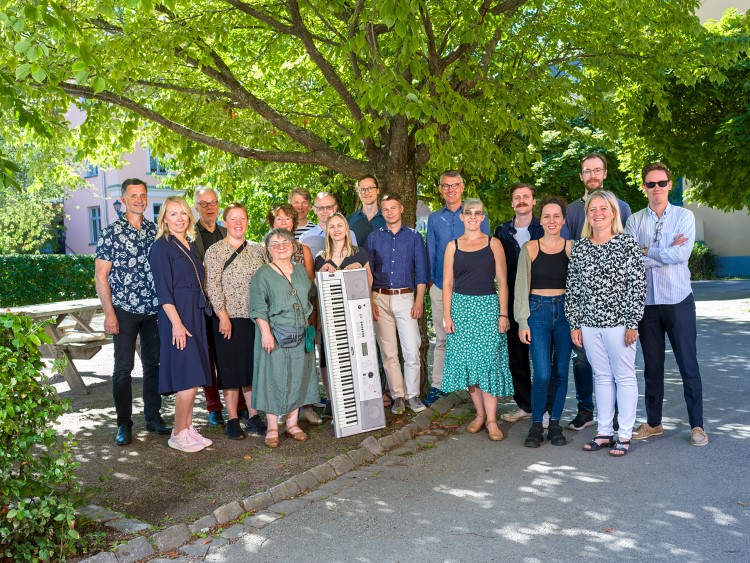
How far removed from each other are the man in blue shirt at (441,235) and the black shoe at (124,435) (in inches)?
120

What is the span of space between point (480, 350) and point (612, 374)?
1.19 meters

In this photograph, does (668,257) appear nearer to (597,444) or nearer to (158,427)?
(597,444)

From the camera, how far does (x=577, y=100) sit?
14109mm

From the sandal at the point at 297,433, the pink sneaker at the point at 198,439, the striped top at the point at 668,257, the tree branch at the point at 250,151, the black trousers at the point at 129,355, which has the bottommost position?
the sandal at the point at 297,433

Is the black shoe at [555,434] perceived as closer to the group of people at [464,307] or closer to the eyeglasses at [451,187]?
the group of people at [464,307]

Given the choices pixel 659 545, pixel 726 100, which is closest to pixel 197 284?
pixel 659 545

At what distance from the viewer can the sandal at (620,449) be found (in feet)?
20.6

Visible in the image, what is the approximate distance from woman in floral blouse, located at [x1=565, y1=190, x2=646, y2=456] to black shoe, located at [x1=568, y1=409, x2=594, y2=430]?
0.63 m

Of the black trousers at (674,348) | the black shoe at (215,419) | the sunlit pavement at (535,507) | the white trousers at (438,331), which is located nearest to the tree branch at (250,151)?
the white trousers at (438,331)

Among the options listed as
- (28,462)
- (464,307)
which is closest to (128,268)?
(28,462)

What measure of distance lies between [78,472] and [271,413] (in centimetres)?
168

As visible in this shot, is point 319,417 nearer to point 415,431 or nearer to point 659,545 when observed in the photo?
point 415,431

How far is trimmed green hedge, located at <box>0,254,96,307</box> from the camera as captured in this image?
86.8 ft

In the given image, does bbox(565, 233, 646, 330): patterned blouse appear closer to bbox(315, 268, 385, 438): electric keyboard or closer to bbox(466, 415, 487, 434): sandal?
bbox(466, 415, 487, 434): sandal
